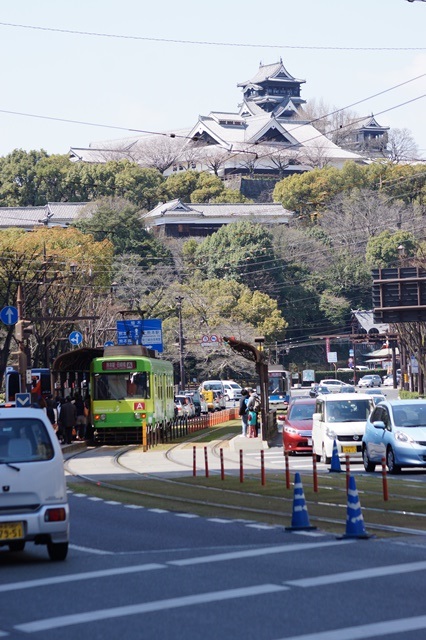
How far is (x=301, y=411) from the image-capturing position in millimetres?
33188

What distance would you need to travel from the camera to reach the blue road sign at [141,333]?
62.9 metres

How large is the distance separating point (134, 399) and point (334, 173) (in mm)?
74835

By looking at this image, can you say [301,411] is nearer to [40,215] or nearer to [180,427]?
[180,427]

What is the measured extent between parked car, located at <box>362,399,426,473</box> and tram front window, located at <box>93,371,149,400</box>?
52.3 ft

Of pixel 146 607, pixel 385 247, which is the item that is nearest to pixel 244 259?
pixel 385 247

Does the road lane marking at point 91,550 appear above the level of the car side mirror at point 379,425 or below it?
below

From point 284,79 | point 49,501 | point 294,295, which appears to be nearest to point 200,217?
point 294,295

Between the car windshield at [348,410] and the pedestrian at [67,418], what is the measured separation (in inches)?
461

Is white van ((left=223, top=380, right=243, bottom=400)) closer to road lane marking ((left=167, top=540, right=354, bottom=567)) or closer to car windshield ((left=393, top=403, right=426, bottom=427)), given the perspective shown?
car windshield ((left=393, top=403, right=426, bottom=427))

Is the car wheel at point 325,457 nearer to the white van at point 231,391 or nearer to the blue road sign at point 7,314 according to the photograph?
the blue road sign at point 7,314

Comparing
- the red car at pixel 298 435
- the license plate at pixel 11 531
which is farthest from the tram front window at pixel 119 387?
the license plate at pixel 11 531

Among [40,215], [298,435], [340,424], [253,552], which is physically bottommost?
[298,435]

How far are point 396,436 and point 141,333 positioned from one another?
3944 centimetres

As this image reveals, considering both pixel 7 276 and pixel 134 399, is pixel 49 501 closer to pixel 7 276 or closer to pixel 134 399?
pixel 134 399
